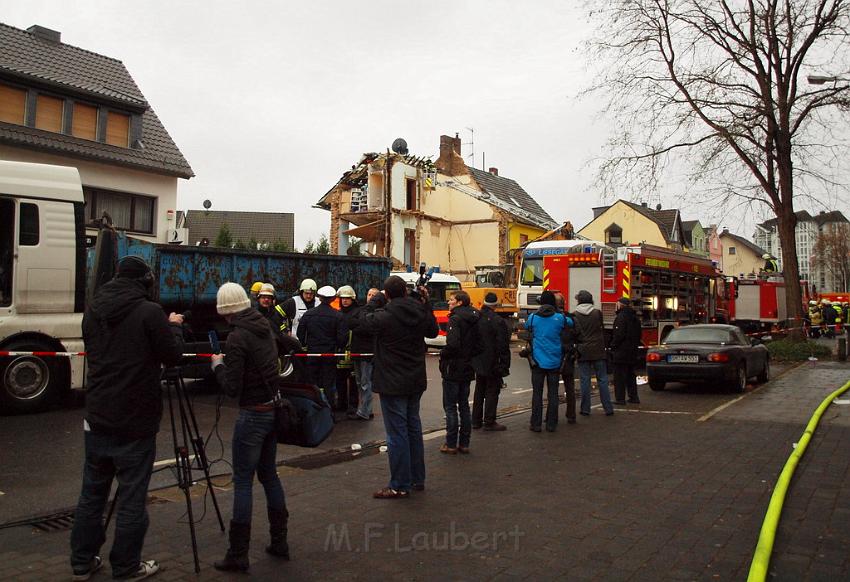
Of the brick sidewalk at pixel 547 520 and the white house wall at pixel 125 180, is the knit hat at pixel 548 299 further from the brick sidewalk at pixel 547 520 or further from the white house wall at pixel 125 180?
the white house wall at pixel 125 180

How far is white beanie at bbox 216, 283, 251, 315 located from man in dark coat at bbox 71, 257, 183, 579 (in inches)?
16.4

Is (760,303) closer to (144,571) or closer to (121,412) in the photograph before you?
(144,571)

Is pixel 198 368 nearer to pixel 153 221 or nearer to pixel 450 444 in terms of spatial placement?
pixel 450 444

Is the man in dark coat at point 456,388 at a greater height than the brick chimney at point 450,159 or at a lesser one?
lesser

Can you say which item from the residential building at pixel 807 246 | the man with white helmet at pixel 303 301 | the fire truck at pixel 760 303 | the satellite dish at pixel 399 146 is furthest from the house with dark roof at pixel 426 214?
the residential building at pixel 807 246

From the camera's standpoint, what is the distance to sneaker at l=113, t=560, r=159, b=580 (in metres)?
4.11

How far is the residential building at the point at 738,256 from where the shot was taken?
308ft

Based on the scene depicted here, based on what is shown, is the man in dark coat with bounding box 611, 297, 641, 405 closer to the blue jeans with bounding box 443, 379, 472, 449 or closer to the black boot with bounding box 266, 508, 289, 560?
the blue jeans with bounding box 443, 379, 472, 449

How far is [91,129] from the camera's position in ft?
76.2

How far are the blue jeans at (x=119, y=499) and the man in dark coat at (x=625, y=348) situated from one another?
8.86m

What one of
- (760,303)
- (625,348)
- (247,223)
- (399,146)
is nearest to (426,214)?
(399,146)

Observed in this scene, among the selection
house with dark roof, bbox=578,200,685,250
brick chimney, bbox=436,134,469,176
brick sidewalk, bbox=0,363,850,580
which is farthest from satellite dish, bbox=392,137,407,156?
brick sidewalk, bbox=0,363,850,580

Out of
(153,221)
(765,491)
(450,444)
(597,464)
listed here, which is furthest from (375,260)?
(153,221)

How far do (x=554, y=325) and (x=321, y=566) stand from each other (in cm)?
562
